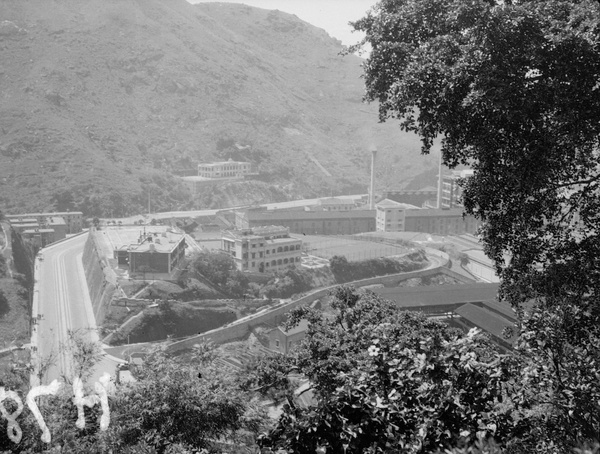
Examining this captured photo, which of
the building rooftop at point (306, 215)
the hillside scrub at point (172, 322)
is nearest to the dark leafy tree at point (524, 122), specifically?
the hillside scrub at point (172, 322)

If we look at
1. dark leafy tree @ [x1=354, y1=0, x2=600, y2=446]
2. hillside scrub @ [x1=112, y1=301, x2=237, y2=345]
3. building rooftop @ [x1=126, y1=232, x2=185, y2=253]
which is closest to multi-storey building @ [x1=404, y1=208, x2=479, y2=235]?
building rooftop @ [x1=126, y1=232, x2=185, y2=253]

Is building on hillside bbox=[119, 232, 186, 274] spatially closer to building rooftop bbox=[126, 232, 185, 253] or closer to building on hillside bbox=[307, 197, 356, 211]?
building rooftop bbox=[126, 232, 185, 253]

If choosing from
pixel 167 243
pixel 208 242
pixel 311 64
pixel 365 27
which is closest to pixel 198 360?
pixel 365 27

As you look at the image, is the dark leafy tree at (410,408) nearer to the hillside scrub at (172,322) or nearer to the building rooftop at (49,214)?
the hillside scrub at (172,322)

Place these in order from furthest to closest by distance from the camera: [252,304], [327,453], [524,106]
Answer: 1. [252,304]
2. [524,106]
3. [327,453]

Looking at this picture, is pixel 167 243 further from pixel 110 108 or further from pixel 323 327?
pixel 110 108
